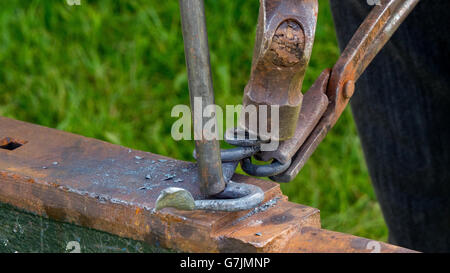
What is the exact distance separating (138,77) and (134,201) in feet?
5.97

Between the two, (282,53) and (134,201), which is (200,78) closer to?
(282,53)

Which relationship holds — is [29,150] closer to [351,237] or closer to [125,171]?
[125,171]

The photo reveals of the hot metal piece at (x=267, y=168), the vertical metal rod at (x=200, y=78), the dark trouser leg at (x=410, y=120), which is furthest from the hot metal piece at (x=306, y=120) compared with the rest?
the dark trouser leg at (x=410, y=120)

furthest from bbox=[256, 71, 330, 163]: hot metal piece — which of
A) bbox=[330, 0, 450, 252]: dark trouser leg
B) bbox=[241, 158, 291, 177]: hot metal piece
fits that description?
bbox=[330, 0, 450, 252]: dark trouser leg

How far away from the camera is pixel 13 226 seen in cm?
135

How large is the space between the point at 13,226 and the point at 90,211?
0.20 meters

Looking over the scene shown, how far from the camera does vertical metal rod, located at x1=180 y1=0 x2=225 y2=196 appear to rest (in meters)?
1.06

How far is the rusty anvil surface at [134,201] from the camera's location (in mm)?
1146

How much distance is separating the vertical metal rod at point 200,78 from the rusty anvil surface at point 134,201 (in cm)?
8

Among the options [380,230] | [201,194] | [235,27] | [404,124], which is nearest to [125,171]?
[201,194]

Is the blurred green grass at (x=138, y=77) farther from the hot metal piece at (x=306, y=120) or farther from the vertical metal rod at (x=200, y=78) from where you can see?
the vertical metal rod at (x=200, y=78)

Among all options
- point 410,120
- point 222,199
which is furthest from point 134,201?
point 410,120

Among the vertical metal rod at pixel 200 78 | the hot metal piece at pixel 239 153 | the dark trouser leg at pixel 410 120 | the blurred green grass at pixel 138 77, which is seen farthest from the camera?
the blurred green grass at pixel 138 77

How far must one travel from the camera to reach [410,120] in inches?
73.3
